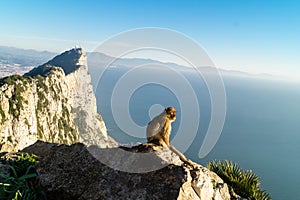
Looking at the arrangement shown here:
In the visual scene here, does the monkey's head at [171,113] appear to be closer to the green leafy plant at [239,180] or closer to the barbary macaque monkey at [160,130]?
the barbary macaque monkey at [160,130]

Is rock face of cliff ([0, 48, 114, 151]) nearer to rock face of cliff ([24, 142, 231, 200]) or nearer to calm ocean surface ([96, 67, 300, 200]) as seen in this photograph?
calm ocean surface ([96, 67, 300, 200])

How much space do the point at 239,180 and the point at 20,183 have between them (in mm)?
5875

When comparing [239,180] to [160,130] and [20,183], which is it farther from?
[20,183]

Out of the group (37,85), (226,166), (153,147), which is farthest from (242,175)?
(37,85)

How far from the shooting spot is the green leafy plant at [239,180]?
773cm

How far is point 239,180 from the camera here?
26.2 feet

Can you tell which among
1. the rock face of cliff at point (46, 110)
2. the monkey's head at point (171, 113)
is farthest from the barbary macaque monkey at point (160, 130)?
the rock face of cliff at point (46, 110)

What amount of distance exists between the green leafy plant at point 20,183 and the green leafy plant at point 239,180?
16.3ft

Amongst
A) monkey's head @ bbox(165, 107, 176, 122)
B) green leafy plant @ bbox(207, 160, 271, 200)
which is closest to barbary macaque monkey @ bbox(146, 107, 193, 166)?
monkey's head @ bbox(165, 107, 176, 122)

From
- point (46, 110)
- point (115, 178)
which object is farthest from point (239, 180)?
point (46, 110)

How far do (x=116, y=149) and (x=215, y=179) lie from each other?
226 centimetres

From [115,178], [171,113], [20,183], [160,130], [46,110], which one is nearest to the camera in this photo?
[115,178]

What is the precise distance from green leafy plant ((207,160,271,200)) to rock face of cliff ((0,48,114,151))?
3068cm

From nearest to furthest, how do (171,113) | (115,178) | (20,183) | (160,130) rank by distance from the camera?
(115,178) → (20,183) → (160,130) → (171,113)
